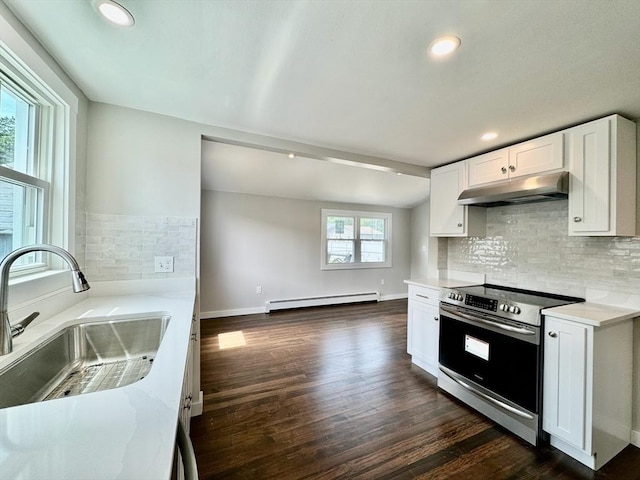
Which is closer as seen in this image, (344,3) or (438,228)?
(344,3)

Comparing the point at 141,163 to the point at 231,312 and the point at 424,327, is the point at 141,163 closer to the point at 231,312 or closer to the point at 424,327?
the point at 424,327

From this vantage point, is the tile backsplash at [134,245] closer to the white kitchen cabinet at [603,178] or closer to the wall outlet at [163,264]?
the wall outlet at [163,264]

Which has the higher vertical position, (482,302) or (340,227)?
(340,227)

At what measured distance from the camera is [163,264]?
1.96m

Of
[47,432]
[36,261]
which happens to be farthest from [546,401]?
[36,261]

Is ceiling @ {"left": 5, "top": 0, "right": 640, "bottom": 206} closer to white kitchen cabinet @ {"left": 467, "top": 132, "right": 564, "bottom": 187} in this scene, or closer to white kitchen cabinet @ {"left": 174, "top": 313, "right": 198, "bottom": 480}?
white kitchen cabinet @ {"left": 467, "top": 132, "right": 564, "bottom": 187}

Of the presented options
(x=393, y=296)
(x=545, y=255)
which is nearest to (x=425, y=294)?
(x=545, y=255)

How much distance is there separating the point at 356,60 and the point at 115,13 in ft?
3.46

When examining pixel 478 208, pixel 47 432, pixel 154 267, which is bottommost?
pixel 47 432

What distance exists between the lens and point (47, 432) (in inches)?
24.1

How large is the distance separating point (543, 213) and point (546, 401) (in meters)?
1.52

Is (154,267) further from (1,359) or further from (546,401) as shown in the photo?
(546,401)

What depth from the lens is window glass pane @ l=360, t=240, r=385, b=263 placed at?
5.92 m

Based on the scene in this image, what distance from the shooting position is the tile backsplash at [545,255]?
76.6 inches
